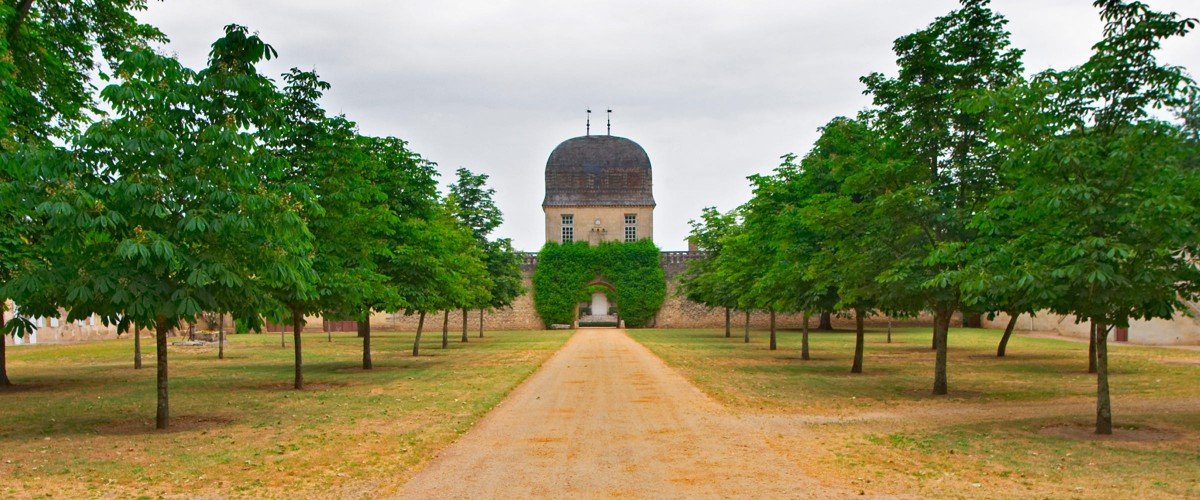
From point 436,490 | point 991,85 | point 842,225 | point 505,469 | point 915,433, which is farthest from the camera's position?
point 842,225

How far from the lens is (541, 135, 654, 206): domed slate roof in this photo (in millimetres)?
69750

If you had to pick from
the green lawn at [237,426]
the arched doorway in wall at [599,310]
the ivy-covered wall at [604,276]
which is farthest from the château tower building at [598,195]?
the green lawn at [237,426]

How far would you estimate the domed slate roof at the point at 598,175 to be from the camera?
6975 cm

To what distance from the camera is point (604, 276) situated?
64938 mm

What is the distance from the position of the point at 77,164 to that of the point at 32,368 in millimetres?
18031

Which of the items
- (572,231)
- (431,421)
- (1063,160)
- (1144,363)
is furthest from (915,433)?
(572,231)


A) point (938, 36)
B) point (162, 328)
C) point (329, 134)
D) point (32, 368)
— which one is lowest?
point (32, 368)

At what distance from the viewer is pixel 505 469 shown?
976 centimetres

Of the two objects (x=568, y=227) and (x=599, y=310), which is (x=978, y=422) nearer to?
(x=599, y=310)

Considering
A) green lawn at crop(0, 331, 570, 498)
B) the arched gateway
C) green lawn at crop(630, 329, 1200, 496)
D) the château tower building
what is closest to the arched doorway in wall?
the arched gateway

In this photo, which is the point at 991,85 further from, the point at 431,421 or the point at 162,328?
the point at 162,328

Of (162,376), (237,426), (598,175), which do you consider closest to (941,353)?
(237,426)

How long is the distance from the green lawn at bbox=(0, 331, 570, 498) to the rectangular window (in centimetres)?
4280

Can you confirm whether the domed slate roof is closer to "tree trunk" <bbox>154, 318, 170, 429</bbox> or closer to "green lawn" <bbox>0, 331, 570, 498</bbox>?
"green lawn" <bbox>0, 331, 570, 498</bbox>
